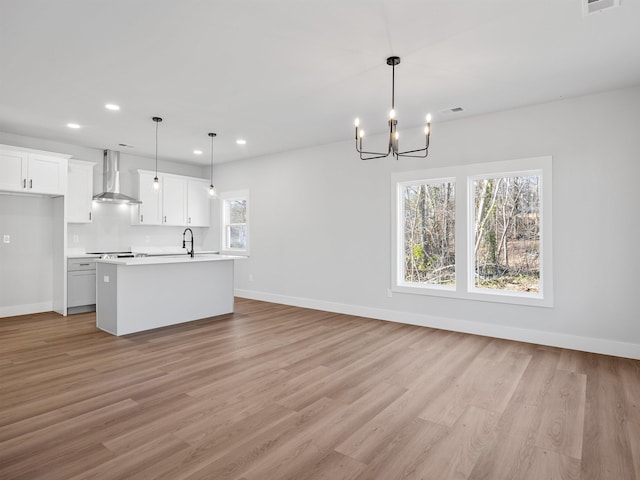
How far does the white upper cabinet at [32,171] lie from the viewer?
5328mm

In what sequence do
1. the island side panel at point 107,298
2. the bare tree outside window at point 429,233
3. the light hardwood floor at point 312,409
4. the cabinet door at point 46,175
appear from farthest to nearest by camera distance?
the cabinet door at point 46,175 → the bare tree outside window at point 429,233 → the island side panel at point 107,298 → the light hardwood floor at point 312,409

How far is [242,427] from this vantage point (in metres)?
2.45

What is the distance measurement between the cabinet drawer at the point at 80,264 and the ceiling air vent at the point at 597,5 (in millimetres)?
6617

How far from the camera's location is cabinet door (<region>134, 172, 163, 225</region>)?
23.5ft

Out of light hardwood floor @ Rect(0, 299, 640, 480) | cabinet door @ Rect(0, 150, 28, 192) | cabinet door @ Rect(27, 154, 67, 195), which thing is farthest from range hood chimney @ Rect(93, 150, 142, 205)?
light hardwood floor @ Rect(0, 299, 640, 480)

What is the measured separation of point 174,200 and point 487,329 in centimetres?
629

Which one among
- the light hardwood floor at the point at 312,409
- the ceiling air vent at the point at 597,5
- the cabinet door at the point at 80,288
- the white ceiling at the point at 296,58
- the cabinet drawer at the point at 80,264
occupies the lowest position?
the light hardwood floor at the point at 312,409

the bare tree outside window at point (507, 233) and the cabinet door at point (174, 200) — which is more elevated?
the cabinet door at point (174, 200)

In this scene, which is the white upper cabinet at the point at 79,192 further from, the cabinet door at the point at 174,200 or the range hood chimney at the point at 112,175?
the cabinet door at the point at 174,200

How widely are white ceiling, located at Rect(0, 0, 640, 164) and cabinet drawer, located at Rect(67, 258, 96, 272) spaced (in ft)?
7.04

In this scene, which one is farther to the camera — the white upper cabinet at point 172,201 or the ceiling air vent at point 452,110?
the white upper cabinet at point 172,201

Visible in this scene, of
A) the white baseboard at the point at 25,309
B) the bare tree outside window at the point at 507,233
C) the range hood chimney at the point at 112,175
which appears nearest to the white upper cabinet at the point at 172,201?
the range hood chimney at the point at 112,175

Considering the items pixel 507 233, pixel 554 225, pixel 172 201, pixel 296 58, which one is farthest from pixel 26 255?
pixel 554 225

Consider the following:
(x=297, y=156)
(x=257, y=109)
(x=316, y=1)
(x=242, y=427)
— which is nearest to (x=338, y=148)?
(x=297, y=156)
